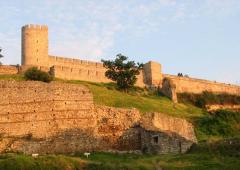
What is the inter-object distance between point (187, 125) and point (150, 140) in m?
6.12

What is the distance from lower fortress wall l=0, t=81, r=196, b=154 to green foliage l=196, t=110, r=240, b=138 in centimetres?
727

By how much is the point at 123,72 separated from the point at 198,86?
16.8m

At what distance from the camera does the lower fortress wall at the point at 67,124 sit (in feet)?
84.2

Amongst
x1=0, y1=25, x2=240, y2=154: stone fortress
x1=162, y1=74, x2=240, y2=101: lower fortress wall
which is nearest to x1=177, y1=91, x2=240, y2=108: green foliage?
x1=162, y1=74, x2=240, y2=101: lower fortress wall

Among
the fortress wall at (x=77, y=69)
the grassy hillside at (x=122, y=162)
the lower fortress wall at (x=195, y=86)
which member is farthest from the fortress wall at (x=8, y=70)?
the grassy hillside at (x=122, y=162)

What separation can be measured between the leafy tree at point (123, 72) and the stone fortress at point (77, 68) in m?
4.42

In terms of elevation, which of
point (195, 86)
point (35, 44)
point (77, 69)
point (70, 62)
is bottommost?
point (195, 86)

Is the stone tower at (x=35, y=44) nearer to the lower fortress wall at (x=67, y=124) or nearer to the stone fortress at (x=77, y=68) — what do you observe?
the stone fortress at (x=77, y=68)

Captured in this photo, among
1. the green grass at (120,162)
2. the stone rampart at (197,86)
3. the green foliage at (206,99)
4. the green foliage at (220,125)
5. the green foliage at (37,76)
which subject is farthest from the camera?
the stone rampart at (197,86)

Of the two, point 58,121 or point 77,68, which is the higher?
point 77,68

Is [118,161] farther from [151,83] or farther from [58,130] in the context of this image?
[151,83]

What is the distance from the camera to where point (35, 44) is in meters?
48.1

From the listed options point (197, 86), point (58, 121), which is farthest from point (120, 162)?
point (197, 86)

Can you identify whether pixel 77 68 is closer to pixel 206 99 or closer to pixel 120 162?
pixel 206 99
